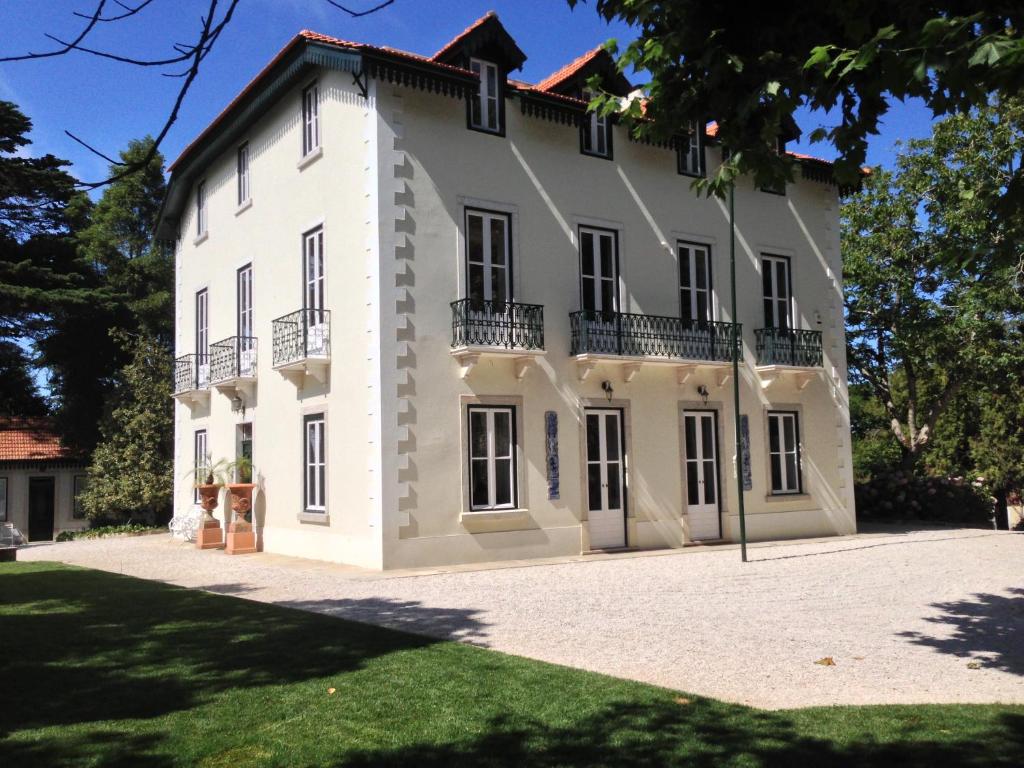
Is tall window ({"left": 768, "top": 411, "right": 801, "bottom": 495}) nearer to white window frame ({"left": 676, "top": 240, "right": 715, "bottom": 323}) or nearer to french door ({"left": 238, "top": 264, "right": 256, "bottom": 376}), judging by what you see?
white window frame ({"left": 676, "top": 240, "right": 715, "bottom": 323})

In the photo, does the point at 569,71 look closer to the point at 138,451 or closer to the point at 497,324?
the point at 497,324

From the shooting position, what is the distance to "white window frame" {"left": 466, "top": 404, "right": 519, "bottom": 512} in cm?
1503

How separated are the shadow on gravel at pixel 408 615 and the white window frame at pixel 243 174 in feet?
37.7

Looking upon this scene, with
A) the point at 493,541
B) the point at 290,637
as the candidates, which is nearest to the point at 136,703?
the point at 290,637

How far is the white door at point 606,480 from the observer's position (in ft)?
53.9

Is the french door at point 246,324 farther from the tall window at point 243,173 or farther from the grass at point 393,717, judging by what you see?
the grass at point 393,717

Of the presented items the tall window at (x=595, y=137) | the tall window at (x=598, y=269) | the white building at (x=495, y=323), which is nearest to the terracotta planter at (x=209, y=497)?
the white building at (x=495, y=323)

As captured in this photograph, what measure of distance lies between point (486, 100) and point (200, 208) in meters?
9.76

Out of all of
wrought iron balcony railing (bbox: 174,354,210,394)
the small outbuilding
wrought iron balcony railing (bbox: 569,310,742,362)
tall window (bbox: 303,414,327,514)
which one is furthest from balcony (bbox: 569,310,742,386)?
the small outbuilding

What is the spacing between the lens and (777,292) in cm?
1983

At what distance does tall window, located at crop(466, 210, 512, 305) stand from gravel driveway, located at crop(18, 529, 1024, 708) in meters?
4.81

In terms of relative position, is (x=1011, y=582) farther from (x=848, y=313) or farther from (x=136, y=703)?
(x=848, y=313)

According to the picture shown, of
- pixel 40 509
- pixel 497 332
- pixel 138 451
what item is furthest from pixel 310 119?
pixel 40 509

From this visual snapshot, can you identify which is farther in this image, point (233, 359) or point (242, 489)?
point (233, 359)
